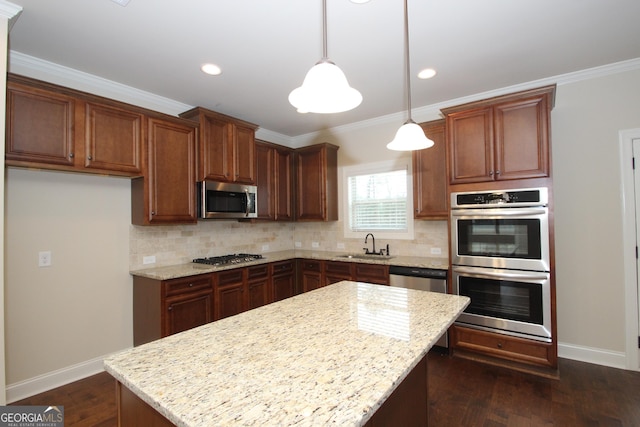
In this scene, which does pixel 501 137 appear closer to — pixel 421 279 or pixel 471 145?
pixel 471 145

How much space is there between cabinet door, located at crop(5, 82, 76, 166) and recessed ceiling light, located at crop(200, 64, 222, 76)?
1057 millimetres

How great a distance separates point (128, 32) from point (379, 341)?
2.61 metres

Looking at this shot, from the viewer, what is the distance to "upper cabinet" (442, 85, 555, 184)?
2.65 meters

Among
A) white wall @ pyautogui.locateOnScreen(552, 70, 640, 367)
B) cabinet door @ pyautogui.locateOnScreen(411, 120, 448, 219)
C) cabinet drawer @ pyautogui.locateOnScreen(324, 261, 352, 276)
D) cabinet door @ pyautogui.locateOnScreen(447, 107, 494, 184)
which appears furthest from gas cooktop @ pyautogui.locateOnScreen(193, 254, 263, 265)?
white wall @ pyautogui.locateOnScreen(552, 70, 640, 367)

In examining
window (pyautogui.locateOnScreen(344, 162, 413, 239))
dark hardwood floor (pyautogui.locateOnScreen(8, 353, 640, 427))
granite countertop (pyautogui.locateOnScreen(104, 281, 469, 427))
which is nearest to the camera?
granite countertop (pyautogui.locateOnScreen(104, 281, 469, 427))

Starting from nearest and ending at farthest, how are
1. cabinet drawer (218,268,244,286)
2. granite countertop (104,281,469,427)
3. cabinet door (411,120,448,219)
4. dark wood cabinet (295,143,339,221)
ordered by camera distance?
1. granite countertop (104,281,469,427)
2. cabinet drawer (218,268,244,286)
3. cabinet door (411,120,448,219)
4. dark wood cabinet (295,143,339,221)

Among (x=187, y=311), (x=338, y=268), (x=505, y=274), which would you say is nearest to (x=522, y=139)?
(x=505, y=274)

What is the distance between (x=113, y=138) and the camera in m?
2.66

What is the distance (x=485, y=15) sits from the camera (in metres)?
2.06

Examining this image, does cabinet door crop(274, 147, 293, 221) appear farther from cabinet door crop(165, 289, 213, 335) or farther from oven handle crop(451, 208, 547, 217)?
oven handle crop(451, 208, 547, 217)

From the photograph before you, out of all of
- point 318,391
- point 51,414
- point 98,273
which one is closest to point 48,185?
point 98,273

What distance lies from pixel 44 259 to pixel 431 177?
374 cm

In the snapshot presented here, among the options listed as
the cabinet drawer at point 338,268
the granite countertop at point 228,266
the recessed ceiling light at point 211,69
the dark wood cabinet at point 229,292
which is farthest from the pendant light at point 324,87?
the cabinet drawer at point 338,268

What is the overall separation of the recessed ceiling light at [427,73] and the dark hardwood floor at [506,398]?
2.76 metres
